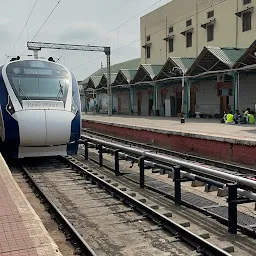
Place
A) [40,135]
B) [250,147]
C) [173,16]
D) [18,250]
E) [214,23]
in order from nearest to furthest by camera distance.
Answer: [18,250]
[40,135]
[250,147]
[214,23]
[173,16]

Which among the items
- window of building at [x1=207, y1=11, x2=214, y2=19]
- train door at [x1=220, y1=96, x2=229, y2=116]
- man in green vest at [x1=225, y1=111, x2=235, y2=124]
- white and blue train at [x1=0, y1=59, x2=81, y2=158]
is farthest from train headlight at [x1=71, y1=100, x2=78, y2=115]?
window of building at [x1=207, y1=11, x2=214, y2=19]

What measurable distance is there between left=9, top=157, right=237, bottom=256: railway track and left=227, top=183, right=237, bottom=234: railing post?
0.79m

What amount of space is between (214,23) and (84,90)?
27.5m

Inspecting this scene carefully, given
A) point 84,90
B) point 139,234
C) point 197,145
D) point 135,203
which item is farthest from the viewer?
point 84,90

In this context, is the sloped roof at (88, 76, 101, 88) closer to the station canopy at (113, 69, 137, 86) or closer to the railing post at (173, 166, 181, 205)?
the station canopy at (113, 69, 137, 86)

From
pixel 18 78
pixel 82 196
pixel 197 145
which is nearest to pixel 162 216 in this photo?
pixel 82 196

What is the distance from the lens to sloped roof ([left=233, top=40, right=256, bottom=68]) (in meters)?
23.8

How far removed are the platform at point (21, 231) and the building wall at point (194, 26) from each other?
2927 centimetres

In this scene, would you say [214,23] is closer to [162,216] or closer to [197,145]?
[197,145]

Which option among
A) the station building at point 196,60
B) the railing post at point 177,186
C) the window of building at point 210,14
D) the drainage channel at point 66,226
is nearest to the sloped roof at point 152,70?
the station building at point 196,60

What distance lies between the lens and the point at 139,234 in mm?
6117

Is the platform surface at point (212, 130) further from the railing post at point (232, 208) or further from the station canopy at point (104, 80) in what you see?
the station canopy at point (104, 80)

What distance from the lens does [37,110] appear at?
1089cm

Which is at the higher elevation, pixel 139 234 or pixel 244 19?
pixel 244 19
